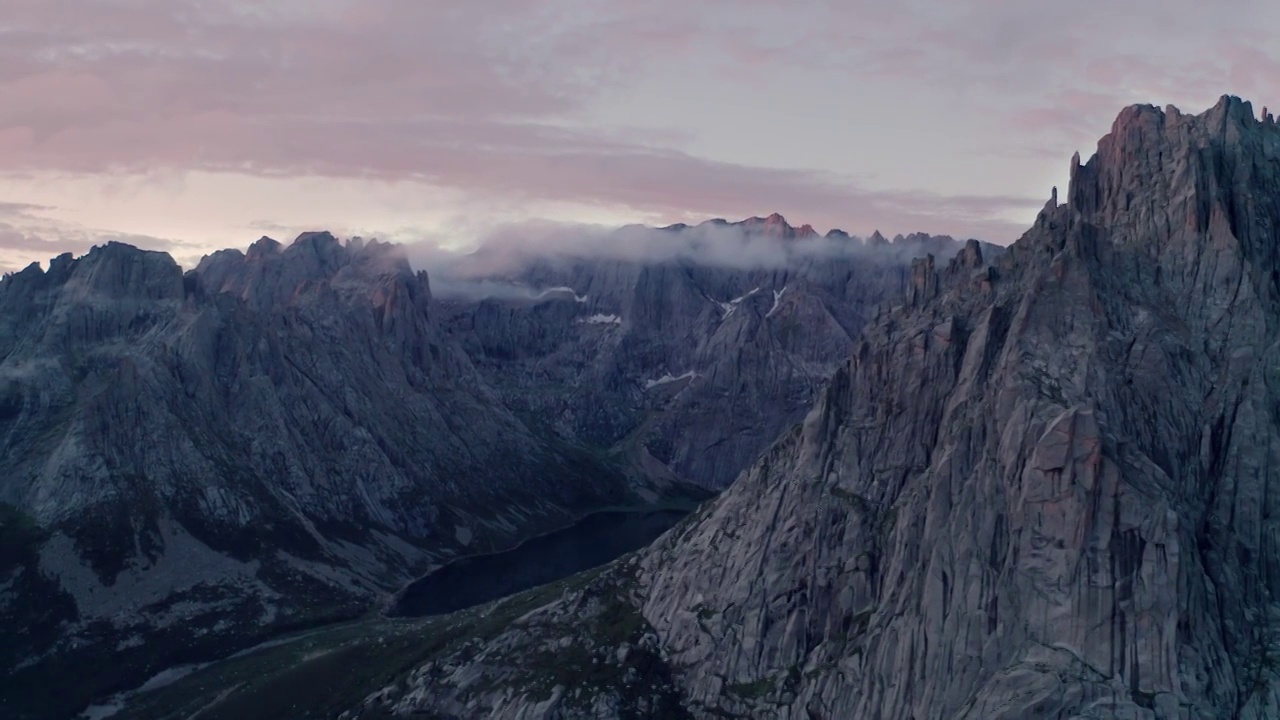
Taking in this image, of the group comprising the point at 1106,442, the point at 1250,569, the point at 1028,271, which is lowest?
the point at 1250,569

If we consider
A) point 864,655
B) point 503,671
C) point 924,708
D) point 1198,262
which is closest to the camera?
point 924,708

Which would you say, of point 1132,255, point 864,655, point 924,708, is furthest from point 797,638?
point 1132,255

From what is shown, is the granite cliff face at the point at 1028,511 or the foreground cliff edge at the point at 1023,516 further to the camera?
the foreground cliff edge at the point at 1023,516

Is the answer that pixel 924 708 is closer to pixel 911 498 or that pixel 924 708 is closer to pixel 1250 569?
pixel 911 498

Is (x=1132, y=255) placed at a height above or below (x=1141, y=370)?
above

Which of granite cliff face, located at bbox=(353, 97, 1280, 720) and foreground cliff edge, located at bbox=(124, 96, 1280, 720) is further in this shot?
foreground cliff edge, located at bbox=(124, 96, 1280, 720)
